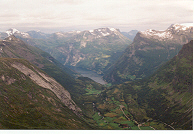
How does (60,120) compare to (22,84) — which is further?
(22,84)

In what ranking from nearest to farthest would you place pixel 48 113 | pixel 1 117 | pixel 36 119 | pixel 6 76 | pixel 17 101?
pixel 1 117 → pixel 36 119 → pixel 17 101 → pixel 48 113 → pixel 6 76

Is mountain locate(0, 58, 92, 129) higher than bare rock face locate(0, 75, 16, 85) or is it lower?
lower

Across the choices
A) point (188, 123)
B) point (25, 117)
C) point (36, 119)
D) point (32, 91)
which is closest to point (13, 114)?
point (25, 117)

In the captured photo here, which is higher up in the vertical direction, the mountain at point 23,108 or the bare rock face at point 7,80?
the bare rock face at point 7,80

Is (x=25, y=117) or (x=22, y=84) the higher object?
(x=22, y=84)

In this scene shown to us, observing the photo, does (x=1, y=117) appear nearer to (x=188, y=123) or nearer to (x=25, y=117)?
(x=25, y=117)

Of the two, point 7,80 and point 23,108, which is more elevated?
point 7,80

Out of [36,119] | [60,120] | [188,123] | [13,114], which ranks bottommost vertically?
[188,123]

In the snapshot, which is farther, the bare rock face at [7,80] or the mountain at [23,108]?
the bare rock face at [7,80]

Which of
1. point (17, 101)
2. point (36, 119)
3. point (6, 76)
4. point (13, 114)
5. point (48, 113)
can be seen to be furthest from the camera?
point (6, 76)

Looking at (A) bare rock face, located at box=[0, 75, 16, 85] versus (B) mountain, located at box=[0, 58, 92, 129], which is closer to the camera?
(B) mountain, located at box=[0, 58, 92, 129]

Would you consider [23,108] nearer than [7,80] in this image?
Yes
